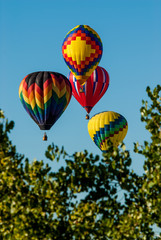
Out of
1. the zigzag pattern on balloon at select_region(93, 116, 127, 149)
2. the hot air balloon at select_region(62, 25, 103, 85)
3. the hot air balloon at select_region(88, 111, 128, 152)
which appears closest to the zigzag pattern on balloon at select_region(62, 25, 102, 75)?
the hot air balloon at select_region(62, 25, 103, 85)

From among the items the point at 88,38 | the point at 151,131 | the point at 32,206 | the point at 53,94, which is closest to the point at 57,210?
the point at 32,206

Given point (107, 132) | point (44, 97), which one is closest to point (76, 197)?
point (44, 97)

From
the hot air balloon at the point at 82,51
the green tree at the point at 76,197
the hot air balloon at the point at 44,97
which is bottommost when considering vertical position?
the green tree at the point at 76,197

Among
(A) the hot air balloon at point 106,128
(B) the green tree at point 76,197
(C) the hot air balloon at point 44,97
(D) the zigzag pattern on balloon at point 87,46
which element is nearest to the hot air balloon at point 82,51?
(D) the zigzag pattern on balloon at point 87,46

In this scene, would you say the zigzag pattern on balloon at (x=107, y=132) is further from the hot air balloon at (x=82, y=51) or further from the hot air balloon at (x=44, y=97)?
the hot air balloon at (x=44, y=97)

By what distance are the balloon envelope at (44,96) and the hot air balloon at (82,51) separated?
4528mm

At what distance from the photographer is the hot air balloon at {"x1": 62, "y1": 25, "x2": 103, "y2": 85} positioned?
5574 cm

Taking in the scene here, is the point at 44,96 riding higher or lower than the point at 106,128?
lower

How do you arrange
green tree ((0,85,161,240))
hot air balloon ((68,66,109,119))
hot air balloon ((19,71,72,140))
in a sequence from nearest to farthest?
green tree ((0,85,161,240)), hot air balloon ((19,71,72,140)), hot air balloon ((68,66,109,119))

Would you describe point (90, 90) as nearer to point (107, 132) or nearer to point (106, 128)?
point (106, 128)

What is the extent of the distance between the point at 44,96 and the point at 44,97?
0.08 metres

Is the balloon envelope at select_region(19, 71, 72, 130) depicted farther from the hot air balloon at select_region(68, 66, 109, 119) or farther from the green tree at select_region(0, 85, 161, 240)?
the green tree at select_region(0, 85, 161, 240)

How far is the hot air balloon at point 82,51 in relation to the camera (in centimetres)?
5574

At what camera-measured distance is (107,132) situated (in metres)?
57.3
